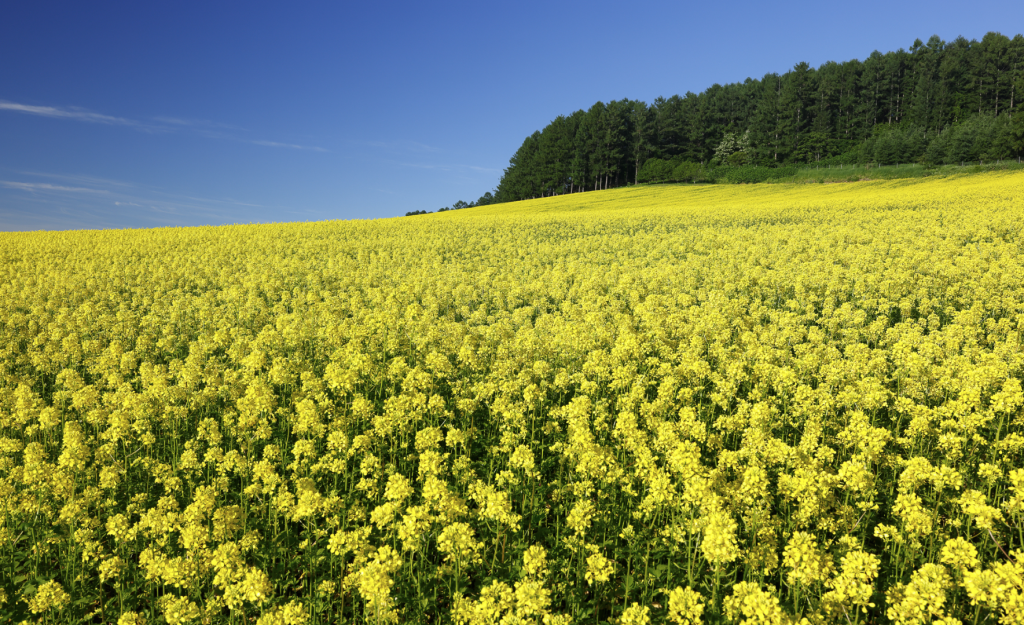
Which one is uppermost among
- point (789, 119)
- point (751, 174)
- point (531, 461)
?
point (789, 119)

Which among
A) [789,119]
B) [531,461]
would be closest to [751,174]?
[789,119]

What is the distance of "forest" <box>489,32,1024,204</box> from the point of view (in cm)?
9612

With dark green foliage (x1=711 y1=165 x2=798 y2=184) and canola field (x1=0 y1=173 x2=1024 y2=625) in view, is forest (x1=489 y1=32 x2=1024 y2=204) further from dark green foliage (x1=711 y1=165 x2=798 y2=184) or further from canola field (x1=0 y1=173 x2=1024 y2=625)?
canola field (x1=0 y1=173 x2=1024 y2=625)

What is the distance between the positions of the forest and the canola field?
8166 centimetres

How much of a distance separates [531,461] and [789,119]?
118403mm

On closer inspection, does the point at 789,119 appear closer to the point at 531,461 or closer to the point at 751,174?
the point at 751,174

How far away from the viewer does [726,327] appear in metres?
11.7

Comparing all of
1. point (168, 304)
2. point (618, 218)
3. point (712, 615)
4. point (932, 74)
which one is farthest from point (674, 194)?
point (932, 74)

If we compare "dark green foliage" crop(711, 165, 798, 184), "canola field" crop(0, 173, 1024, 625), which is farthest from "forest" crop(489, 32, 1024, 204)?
"canola field" crop(0, 173, 1024, 625)

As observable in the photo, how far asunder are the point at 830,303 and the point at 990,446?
7438 millimetres

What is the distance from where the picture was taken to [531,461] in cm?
627

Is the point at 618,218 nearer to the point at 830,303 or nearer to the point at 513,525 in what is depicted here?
the point at 830,303

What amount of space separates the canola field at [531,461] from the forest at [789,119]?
81663 millimetres

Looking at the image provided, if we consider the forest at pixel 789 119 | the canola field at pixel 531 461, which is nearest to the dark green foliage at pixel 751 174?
the forest at pixel 789 119
